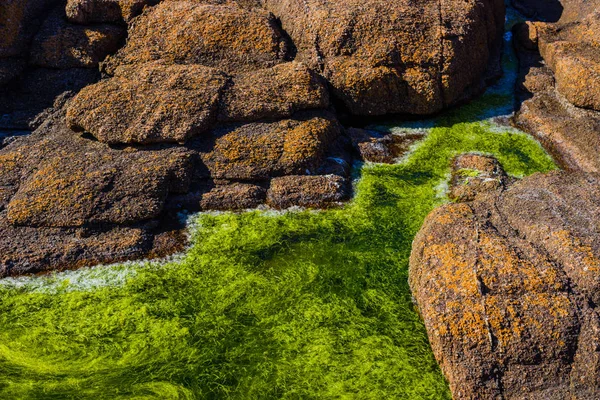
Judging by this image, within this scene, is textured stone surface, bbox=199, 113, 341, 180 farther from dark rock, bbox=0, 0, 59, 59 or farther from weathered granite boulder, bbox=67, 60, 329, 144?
dark rock, bbox=0, 0, 59, 59

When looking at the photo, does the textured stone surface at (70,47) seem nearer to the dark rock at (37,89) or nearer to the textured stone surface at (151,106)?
the dark rock at (37,89)

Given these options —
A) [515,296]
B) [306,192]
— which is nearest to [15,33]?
[306,192]

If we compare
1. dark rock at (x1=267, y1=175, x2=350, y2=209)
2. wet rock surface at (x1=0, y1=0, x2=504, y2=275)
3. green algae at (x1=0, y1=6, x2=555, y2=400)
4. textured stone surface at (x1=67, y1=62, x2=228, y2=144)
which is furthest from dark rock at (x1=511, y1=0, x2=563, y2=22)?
textured stone surface at (x1=67, y1=62, x2=228, y2=144)

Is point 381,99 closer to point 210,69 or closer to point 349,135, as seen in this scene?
point 349,135

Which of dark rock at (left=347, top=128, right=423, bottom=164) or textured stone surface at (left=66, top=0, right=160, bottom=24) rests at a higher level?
textured stone surface at (left=66, top=0, right=160, bottom=24)

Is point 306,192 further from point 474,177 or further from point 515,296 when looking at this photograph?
point 515,296

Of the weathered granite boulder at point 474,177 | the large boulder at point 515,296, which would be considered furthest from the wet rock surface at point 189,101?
the large boulder at point 515,296

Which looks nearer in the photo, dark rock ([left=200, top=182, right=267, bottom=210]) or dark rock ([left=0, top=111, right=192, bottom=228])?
dark rock ([left=0, top=111, right=192, bottom=228])

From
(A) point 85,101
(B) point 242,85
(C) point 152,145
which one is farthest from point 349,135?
(A) point 85,101
